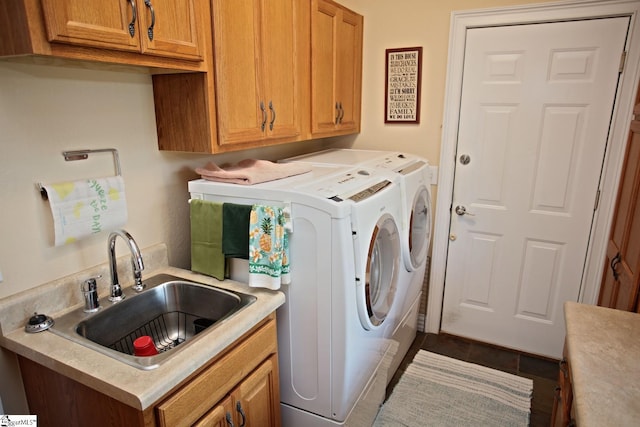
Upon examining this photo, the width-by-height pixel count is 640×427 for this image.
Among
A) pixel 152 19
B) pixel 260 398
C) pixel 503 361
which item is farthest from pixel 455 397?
pixel 152 19

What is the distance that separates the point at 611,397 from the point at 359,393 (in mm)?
1033

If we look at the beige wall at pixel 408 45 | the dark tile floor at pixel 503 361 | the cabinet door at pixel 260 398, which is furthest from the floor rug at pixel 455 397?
the beige wall at pixel 408 45

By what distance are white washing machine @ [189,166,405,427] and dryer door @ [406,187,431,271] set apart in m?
0.36

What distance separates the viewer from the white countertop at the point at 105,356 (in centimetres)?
105

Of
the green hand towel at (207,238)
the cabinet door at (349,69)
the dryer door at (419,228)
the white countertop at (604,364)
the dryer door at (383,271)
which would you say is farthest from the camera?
the cabinet door at (349,69)

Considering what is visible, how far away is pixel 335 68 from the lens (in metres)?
2.39

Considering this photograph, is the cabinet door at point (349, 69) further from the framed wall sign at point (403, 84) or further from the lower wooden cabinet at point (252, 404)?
the lower wooden cabinet at point (252, 404)

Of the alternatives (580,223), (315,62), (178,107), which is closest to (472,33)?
(315,62)

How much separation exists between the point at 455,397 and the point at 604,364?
4.39ft

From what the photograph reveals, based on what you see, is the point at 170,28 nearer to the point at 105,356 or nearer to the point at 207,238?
the point at 207,238

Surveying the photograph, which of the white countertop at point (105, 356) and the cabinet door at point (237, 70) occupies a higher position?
the cabinet door at point (237, 70)

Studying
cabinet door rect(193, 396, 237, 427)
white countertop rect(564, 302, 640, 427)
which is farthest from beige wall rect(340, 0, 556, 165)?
cabinet door rect(193, 396, 237, 427)

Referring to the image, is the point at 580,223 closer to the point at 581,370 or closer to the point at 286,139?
the point at 581,370

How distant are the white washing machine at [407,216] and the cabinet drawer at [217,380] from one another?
88cm
